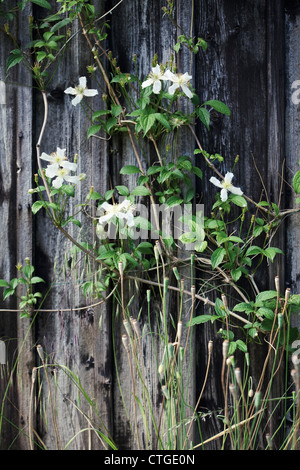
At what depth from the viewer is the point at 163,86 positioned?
1738 mm

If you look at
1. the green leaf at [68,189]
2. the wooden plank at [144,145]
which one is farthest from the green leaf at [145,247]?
the green leaf at [68,189]

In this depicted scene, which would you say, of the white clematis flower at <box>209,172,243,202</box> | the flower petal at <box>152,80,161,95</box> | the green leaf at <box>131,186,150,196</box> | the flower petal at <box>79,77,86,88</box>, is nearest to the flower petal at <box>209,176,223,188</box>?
the white clematis flower at <box>209,172,243,202</box>

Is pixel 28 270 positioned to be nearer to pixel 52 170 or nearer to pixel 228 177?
pixel 52 170

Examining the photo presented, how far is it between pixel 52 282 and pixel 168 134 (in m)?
0.72

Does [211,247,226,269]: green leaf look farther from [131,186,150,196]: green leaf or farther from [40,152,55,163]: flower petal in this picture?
[40,152,55,163]: flower petal

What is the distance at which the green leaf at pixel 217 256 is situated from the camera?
5.44 ft

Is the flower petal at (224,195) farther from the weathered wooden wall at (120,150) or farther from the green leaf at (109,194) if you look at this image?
the green leaf at (109,194)

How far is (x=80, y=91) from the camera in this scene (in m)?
1.71

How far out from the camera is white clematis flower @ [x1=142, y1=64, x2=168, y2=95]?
1.65 m

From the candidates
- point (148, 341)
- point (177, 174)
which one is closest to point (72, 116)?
point (177, 174)

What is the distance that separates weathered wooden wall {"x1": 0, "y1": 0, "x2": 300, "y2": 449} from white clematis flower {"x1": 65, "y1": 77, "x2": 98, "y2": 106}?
10cm

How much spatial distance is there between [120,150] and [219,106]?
406 mm
